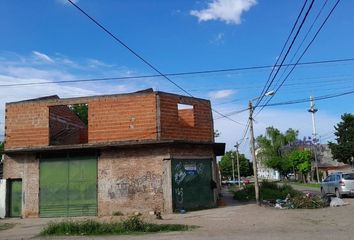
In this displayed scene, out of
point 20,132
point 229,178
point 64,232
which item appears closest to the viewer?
point 64,232

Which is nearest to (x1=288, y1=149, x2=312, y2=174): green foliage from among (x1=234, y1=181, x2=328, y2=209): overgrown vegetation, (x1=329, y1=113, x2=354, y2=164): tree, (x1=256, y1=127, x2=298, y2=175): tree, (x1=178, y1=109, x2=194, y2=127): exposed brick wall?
(x1=256, y1=127, x2=298, y2=175): tree

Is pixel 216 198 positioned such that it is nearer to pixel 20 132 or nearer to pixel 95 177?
pixel 95 177

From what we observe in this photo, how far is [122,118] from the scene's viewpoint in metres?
25.2

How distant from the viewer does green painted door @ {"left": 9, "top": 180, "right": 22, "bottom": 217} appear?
85.1 feet

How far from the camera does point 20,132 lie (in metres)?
26.2

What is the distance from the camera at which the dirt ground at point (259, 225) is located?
14229 mm

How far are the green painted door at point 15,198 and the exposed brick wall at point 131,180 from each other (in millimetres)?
4667

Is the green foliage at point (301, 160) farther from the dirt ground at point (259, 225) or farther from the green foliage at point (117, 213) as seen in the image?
the green foliage at point (117, 213)

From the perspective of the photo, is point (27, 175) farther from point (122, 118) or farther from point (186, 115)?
point (186, 115)

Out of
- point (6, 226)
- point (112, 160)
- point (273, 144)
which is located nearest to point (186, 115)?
point (112, 160)

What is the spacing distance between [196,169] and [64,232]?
34.3ft

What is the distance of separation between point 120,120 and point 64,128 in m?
6.70

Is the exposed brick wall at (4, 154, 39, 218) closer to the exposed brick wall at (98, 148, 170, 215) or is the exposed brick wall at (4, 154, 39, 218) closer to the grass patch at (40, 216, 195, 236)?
the exposed brick wall at (98, 148, 170, 215)

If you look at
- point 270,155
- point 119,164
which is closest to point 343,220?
point 119,164
